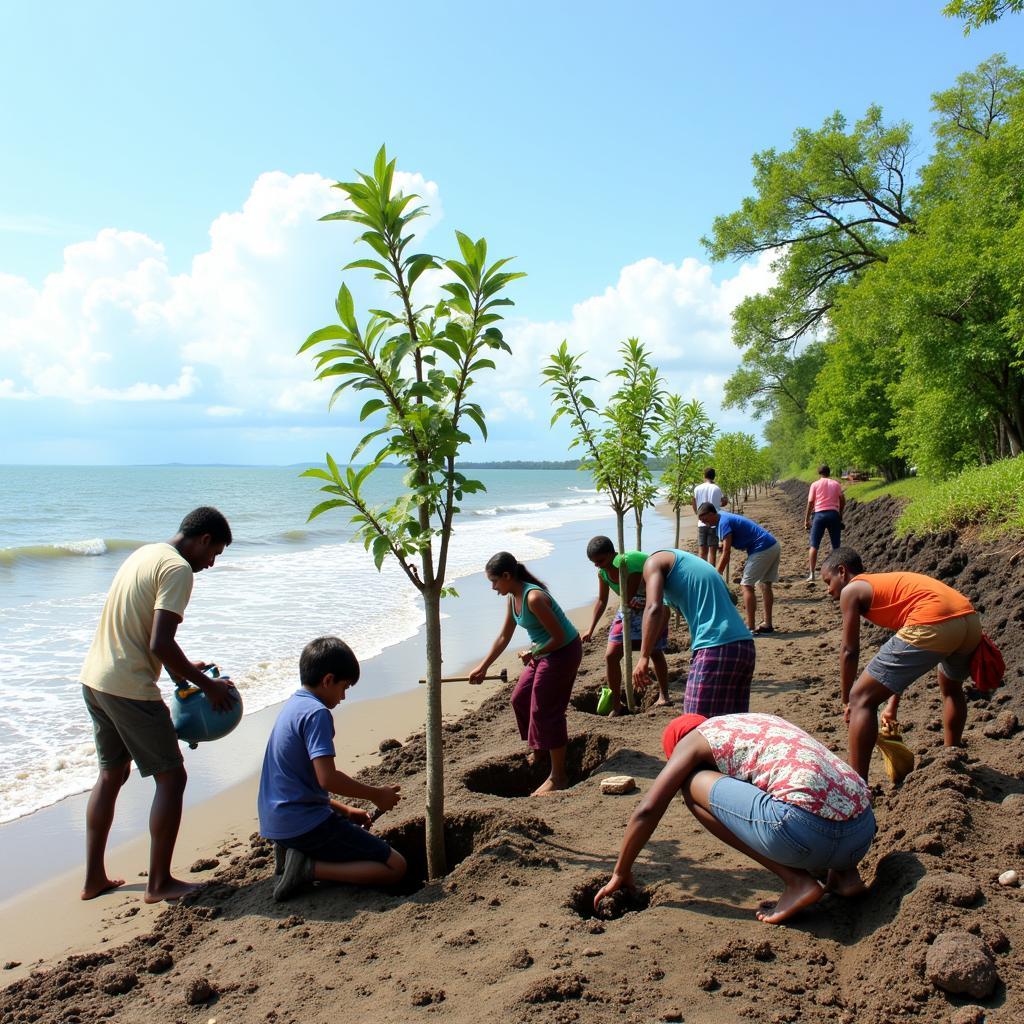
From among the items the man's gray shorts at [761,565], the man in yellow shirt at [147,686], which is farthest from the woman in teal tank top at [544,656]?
the man's gray shorts at [761,565]

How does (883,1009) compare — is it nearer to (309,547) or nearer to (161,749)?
(161,749)

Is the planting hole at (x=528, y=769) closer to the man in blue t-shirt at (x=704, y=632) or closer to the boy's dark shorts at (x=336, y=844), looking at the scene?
the man in blue t-shirt at (x=704, y=632)

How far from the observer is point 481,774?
626 cm

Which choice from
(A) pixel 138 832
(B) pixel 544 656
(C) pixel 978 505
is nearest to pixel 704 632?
(B) pixel 544 656

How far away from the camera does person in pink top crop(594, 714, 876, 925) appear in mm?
3319

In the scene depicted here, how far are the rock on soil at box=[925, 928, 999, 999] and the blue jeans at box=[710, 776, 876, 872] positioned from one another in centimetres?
52

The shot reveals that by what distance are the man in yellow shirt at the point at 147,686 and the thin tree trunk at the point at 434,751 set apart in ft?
4.30

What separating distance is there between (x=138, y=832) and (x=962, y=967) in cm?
542

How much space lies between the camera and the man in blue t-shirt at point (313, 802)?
4227 millimetres

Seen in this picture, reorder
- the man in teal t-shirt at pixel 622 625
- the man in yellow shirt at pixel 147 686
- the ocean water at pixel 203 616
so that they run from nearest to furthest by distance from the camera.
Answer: the man in yellow shirt at pixel 147 686 → the man in teal t-shirt at pixel 622 625 → the ocean water at pixel 203 616

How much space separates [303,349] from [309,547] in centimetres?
2708

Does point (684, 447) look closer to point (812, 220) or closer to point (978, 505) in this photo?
point (978, 505)

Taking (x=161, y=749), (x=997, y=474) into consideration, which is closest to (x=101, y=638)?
(x=161, y=749)

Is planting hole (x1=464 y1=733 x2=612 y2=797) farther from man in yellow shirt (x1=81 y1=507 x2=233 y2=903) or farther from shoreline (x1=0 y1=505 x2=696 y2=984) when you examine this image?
man in yellow shirt (x1=81 y1=507 x2=233 y2=903)
